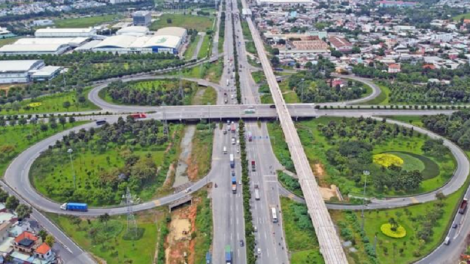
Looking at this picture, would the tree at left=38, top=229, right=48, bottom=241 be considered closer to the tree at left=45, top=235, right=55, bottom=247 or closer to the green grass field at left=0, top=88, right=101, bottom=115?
the tree at left=45, top=235, right=55, bottom=247

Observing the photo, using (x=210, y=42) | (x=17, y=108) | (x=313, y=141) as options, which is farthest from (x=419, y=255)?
(x=210, y=42)

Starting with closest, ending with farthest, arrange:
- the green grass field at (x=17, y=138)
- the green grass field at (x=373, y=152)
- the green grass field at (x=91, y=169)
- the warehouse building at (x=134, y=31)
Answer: the green grass field at (x=91, y=169) → the green grass field at (x=373, y=152) → the green grass field at (x=17, y=138) → the warehouse building at (x=134, y=31)

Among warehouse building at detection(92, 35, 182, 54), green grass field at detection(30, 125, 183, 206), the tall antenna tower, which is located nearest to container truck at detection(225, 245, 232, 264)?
the tall antenna tower

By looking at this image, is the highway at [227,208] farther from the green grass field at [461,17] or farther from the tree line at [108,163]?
the green grass field at [461,17]

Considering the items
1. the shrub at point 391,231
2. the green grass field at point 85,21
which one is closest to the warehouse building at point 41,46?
the green grass field at point 85,21

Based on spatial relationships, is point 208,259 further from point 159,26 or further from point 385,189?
point 159,26

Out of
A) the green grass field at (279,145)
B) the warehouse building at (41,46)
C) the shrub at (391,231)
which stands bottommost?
the shrub at (391,231)

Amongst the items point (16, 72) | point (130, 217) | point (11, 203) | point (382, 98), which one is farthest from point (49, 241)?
point (16, 72)

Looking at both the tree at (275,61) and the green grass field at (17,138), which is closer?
the green grass field at (17,138)
